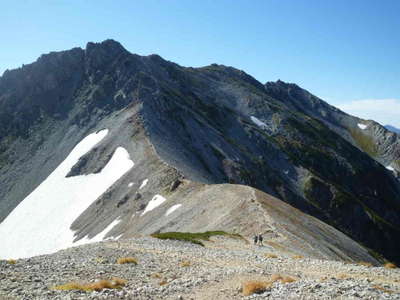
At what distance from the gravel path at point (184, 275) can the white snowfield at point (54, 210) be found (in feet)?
132

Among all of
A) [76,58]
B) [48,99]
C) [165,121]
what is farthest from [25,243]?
[76,58]

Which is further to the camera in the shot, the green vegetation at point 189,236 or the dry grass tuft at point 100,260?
the green vegetation at point 189,236

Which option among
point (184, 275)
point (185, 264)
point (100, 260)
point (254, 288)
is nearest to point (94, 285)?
point (184, 275)

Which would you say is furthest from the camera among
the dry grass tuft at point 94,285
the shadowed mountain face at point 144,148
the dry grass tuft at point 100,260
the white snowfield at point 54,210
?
the shadowed mountain face at point 144,148

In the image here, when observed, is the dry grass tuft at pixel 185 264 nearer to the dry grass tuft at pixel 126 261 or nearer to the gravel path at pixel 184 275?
the gravel path at pixel 184 275

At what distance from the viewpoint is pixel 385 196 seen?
584 feet

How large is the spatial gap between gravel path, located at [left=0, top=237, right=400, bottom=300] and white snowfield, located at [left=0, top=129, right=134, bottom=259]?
40.3 metres

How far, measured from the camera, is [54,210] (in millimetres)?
86688

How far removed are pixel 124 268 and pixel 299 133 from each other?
183 meters

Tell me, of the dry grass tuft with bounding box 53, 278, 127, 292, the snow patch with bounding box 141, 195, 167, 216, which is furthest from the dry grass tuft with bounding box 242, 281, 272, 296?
the snow patch with bounding box 141, 195, 167, 216

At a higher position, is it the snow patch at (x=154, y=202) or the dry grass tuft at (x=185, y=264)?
the snow patch at (x=154, y=202)

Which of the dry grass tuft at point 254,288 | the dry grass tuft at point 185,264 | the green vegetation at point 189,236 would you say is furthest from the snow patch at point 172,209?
the dry grass tuft at point 254,288

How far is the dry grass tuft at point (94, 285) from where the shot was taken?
17969mm

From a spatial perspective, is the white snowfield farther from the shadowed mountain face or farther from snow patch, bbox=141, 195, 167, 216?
snow patch, bbox=141, 195, 167, 216
